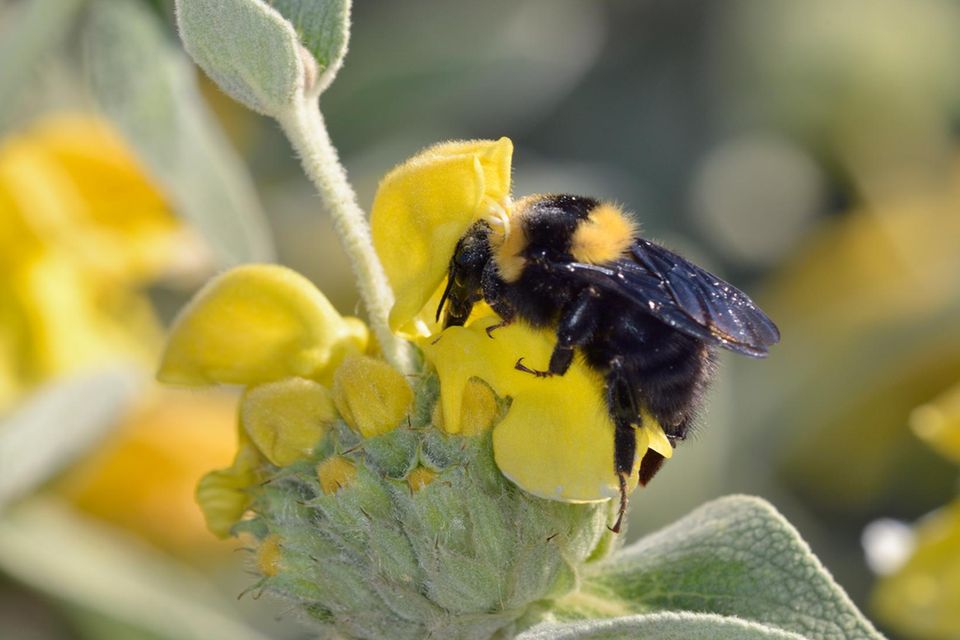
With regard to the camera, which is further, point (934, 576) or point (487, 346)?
point (934, 576)

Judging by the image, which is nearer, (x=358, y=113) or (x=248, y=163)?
(x=358, y=113)

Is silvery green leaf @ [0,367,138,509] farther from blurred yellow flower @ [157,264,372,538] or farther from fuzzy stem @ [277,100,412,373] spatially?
fuzzy stem @ [277,100,412,373]

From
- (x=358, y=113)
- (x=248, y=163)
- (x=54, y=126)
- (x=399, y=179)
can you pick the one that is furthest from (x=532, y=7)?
(x=399, y=179)

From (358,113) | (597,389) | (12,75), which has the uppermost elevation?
(597,389)

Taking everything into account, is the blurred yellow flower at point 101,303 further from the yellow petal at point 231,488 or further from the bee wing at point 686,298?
the bee wing at point 686,298

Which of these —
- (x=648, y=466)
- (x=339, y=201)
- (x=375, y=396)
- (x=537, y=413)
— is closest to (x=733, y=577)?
(x=648, y=466)

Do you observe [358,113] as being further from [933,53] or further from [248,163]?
[933,53]

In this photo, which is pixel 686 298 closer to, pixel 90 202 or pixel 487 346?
pixel 487 346
